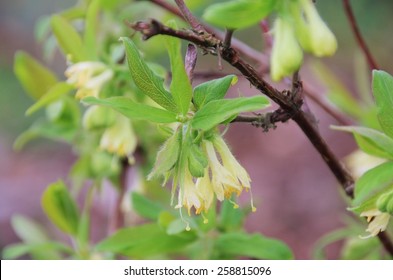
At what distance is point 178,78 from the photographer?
611 mm

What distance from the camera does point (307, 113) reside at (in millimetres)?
721

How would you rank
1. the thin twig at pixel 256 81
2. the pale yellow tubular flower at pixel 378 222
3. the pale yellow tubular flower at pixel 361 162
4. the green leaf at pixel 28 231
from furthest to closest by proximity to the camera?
the green leaf at pixel 28 231 < the pale yellow tubular flower at pixel 361 162 < the pale yellow tubular flower at pixel 378 222 < the thin twig at pixel 256 81

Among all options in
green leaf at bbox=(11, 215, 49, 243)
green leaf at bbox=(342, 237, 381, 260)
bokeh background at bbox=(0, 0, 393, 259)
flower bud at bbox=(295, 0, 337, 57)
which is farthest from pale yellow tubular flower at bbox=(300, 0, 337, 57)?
bokeh background at bbox=(0, 0, 393, 259)

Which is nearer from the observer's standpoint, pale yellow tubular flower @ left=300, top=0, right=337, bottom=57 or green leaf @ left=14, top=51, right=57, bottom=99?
pale yellow tubular flower @ left=300, top=0, right=337, bottom=57

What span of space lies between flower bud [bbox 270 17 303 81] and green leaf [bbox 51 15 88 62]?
1.09ft

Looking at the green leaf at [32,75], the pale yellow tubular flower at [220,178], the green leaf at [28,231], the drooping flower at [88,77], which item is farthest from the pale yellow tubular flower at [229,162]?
the green leaf at [28,231]

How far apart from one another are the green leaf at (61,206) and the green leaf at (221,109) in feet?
1.38

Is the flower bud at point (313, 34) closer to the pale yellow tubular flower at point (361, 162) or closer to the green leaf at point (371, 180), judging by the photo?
the green leaf at point (371, 180)

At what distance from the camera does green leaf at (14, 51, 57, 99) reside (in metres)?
1.05

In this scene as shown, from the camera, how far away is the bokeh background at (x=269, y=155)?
2.15m

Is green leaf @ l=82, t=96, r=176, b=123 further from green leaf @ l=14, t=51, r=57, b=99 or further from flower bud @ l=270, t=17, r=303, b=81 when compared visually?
green leaf @ l=14, t=51, r=57, b=99

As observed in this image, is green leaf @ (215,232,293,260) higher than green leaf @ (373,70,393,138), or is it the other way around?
green leaf @ (373,70,393,138)
